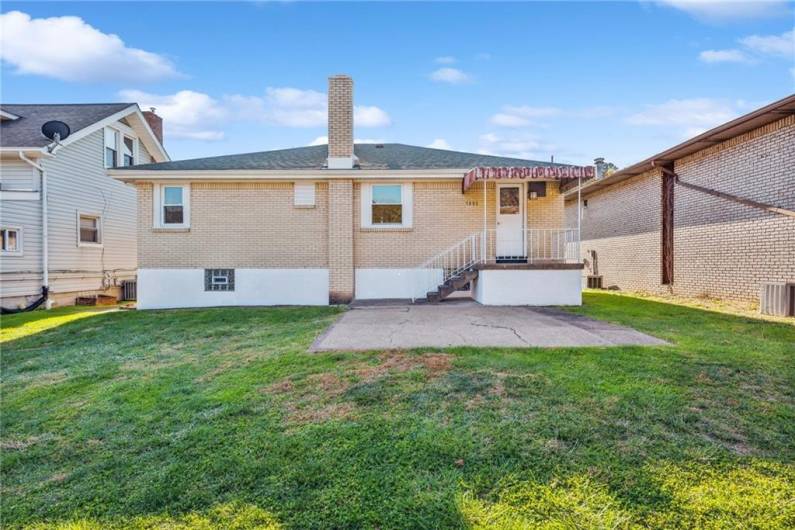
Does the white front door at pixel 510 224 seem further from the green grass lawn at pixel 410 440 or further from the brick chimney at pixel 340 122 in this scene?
the green grass lawn at pixel 410 440

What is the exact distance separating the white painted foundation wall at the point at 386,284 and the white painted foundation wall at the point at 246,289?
995 mm

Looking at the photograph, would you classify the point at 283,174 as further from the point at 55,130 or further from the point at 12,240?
the point at 12,240

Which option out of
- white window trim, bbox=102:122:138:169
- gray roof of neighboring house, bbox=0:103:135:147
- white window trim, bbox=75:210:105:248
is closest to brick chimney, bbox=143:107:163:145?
white window trim, bbox=102:122:138:169

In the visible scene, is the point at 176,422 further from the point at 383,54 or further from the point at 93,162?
the point at 93,162

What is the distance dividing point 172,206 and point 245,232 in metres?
2.23

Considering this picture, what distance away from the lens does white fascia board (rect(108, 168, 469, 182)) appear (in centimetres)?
1088

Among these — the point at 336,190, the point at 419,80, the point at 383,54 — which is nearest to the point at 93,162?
the point at 336,190

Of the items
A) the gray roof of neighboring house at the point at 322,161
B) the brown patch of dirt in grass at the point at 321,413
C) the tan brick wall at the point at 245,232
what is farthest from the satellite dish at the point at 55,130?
the brown patch of dirt in grass at the point at 321,413

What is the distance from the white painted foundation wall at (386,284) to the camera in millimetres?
11391

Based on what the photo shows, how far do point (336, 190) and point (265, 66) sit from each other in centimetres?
Result: 663

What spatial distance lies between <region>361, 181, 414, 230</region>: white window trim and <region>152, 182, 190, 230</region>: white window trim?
4988 mm

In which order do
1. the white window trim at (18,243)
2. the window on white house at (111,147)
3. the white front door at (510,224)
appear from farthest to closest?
the window on white house at (111,147)
the white window trim at (18,243)
the white front door at (510,224)

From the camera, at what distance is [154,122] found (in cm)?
1792

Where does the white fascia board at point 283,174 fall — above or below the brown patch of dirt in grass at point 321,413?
above
